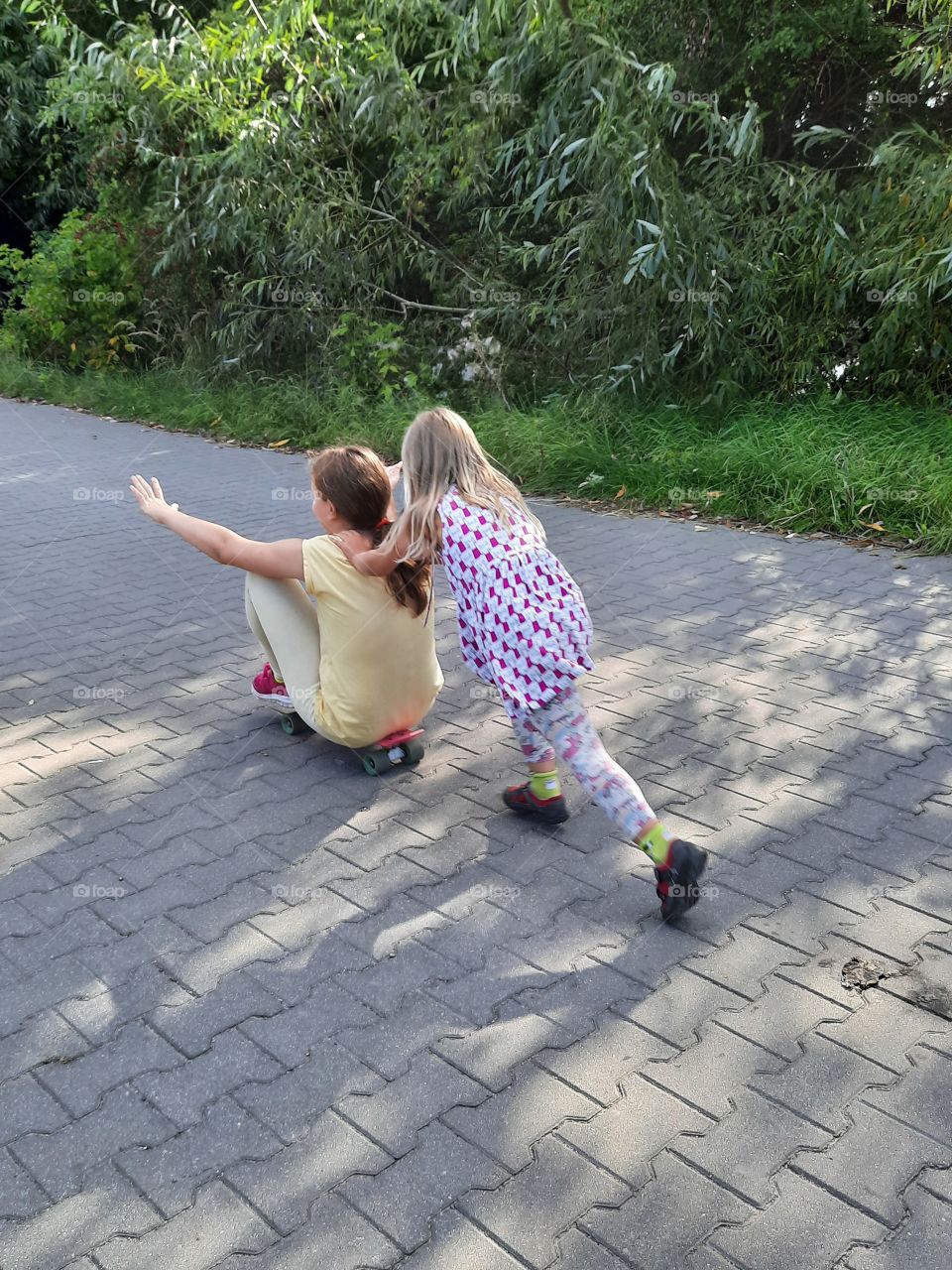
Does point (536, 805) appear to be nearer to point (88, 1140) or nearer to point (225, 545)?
point (225, 545)

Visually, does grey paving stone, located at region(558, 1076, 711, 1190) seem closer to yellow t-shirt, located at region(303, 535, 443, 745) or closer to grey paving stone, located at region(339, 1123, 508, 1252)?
grey paving stone, located at region(339, 1123, 508, 1252)

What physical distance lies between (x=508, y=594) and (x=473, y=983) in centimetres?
116

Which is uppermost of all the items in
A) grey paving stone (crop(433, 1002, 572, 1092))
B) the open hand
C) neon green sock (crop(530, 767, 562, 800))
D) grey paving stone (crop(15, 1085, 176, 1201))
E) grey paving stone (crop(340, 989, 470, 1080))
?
the open hand

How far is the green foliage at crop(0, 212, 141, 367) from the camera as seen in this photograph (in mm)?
15383

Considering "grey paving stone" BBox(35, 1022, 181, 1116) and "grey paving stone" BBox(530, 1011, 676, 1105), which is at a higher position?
"grey paving stone" BBox(530, 1011, 676, 1105)

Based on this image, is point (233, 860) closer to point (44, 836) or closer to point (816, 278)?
point (44, 836)

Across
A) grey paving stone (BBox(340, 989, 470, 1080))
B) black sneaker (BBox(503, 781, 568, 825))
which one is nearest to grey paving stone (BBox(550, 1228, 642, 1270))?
grey paving stone (BBox(340, 989, 470, 1080))

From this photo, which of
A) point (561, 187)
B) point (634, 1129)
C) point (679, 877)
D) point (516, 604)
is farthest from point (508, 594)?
point (561, 187)

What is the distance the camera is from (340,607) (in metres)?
4.09

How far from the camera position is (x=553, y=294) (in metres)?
10.7

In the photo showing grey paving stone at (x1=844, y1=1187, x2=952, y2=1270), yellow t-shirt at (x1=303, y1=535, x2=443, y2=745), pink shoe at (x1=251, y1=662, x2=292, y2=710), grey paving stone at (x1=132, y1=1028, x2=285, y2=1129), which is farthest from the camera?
pink shoe at (x1=251, y1=662, x2=292, y2=710)

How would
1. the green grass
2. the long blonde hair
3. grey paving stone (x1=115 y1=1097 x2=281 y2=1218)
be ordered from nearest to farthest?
grey paving stone (x1=115 y1=1097 x2=281 y2=1218) → the long blonde hair → the green grass

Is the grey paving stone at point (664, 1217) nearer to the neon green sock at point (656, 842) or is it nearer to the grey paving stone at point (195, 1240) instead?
the grey paving stone at point (195, 1240)

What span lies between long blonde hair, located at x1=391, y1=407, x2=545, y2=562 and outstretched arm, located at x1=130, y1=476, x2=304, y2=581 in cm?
59
